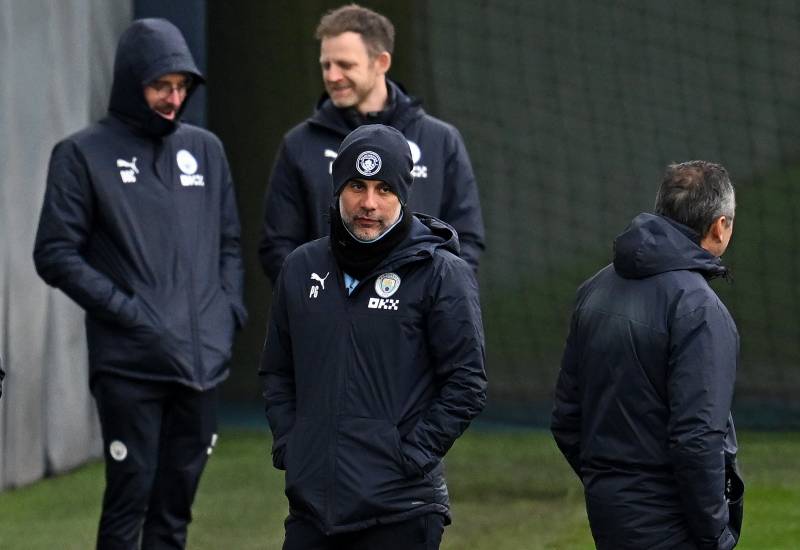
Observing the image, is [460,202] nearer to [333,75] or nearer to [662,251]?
[333,75]

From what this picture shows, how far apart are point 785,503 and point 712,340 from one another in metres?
3.64

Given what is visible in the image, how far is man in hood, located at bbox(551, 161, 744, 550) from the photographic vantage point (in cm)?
409

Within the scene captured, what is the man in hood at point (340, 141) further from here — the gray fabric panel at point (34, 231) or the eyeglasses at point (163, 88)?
the gray fabric panel at point (34, 231)

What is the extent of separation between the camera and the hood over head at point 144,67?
5.80 m

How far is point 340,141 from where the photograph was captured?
5.95 meters

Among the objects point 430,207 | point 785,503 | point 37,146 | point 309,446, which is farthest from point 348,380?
point 37,146

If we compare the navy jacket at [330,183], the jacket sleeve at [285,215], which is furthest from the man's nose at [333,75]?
the jacket sleeve at [285,215]

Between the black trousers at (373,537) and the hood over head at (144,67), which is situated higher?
the hood over head at (144,67)

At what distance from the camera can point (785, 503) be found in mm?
7531

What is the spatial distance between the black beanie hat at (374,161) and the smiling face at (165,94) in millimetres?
1694

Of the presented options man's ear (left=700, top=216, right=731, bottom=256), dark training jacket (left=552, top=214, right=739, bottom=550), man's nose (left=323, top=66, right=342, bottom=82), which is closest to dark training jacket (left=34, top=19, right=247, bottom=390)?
man's nose (left=323, top=66, right=342, bottom=82)

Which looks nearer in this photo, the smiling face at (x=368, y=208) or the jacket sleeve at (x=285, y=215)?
the smiling face at (x=368, y=208)

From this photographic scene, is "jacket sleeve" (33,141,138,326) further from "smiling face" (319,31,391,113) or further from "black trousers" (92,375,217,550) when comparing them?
"smiling face" (319,31,391,113)

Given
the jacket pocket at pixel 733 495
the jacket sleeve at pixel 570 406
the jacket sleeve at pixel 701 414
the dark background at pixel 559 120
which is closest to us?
the jacket sleeve at pixel 701 414
